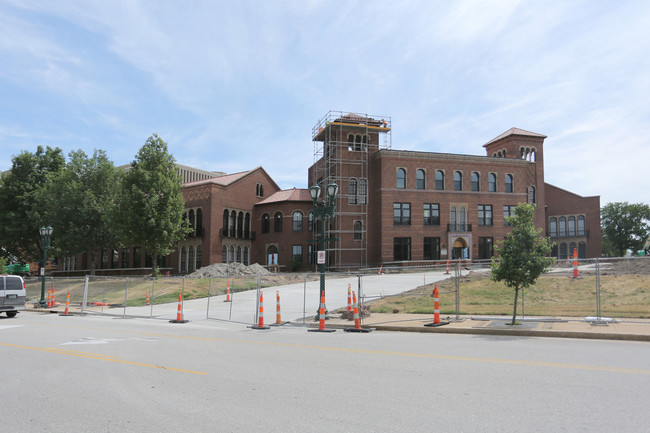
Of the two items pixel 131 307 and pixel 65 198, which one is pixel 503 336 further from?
pixel 65 198

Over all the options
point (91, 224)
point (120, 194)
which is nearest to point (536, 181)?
point (120, 194)

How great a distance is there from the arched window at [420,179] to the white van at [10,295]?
121 feet

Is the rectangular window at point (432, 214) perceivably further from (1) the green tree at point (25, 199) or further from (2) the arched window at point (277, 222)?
(1) the green tree at point (25, 199)

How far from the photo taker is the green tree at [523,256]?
46.3 ft

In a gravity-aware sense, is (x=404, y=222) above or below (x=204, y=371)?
above

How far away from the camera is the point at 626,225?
8712 centimetres

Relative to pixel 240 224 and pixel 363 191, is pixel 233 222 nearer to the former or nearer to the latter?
pixel 240 224

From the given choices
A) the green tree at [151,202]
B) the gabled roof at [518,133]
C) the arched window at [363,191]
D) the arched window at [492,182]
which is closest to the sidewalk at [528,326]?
the green tree at [151,202]

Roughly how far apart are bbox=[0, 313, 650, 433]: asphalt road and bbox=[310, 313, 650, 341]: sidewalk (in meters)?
0.90

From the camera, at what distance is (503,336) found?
12789mm

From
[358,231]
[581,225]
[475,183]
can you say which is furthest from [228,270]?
[581,225]

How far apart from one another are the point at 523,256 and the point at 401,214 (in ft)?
112

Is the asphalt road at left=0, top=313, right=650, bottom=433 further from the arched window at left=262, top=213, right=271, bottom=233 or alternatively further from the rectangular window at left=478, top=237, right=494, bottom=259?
the arched window at left=262, top=213, right=271, bottom=233

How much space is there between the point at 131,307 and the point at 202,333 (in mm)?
13659
